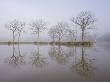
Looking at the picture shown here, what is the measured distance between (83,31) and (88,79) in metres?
45.0

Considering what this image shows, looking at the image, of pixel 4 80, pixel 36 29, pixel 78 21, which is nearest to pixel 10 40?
pixel 36 29

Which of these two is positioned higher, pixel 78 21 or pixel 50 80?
pixel 78 21

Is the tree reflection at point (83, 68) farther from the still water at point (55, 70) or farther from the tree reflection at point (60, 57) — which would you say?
the tree reflection at point (60, 57)

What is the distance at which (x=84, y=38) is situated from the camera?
50.2 m

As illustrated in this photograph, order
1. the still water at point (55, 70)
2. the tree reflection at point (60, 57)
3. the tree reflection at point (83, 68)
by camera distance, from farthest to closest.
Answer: the tree reflection at point (60, 57), the tree reflection at point (83, 68), the still water at point (55, 70)

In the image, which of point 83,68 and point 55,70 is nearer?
point 55,70

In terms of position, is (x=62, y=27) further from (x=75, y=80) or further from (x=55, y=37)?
(x=75, y=80)

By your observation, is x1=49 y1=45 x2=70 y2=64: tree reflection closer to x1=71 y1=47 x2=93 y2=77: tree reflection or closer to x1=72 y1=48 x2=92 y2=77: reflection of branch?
x1=71 y1=47 x2=93 y2=77: tree reflection

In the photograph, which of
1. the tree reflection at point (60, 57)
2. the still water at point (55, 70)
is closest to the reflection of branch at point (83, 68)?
the still water at point (55, 70)

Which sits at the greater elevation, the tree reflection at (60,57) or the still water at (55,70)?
the tree reflection at (60,57)

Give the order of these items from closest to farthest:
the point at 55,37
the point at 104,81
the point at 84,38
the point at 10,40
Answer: the point at 104,81 < the point at 84,38 < the point at 10,40 < the point at 55,37

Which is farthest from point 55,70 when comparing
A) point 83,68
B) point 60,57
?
point 60,57

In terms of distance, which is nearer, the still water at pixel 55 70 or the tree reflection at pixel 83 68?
the still water at pixel 55 70

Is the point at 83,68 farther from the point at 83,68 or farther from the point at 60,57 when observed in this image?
the point at 60,57
